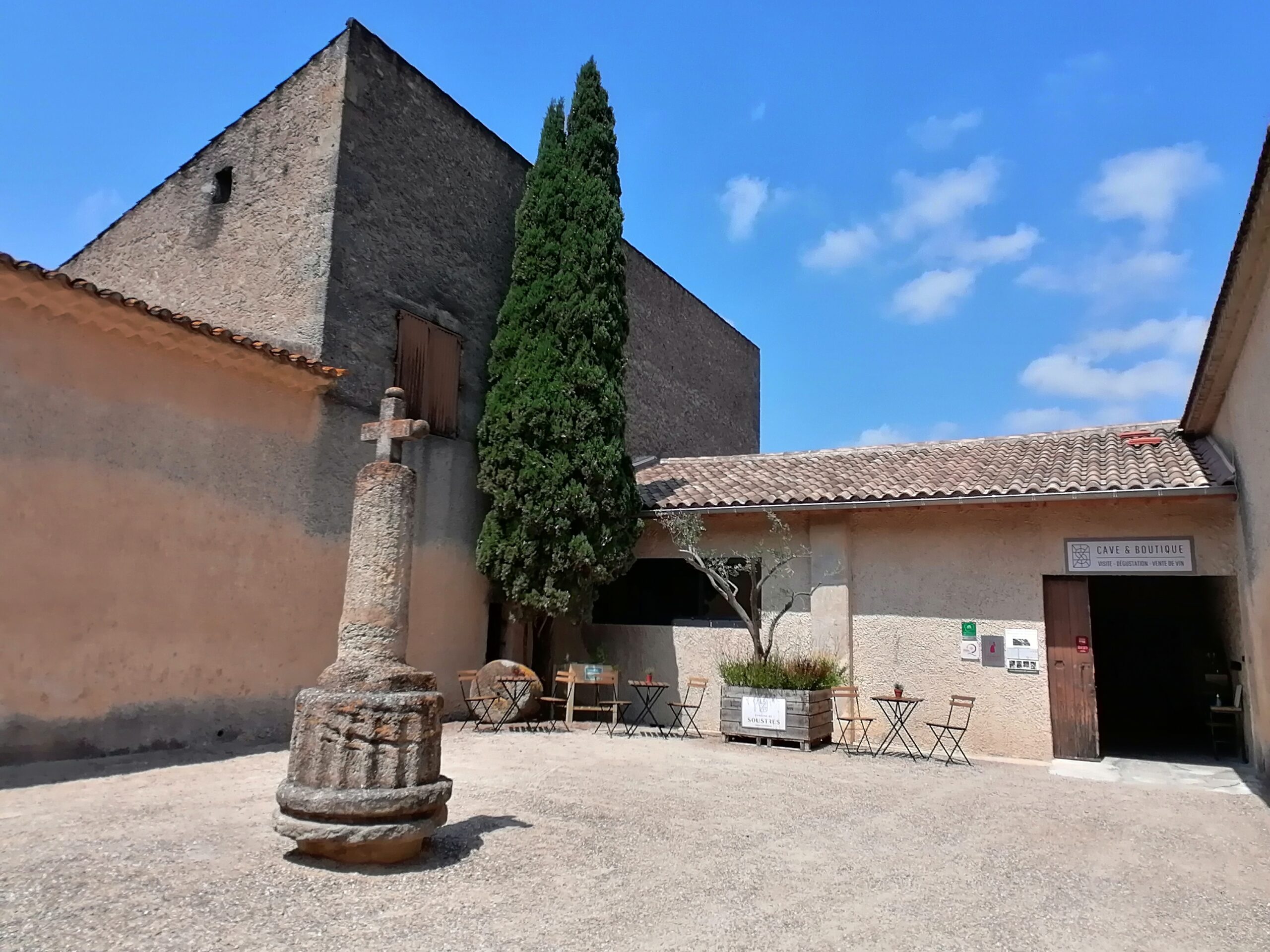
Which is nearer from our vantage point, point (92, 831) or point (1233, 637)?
point (92, 831)

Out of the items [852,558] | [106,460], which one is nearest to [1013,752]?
[852,558]

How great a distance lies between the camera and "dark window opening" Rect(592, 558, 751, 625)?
13195 millimetres

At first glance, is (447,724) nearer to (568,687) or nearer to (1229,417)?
(568,687)

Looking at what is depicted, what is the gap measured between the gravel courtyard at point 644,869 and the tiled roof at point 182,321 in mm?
4276

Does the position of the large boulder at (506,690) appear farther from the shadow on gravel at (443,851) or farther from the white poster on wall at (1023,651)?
A: the white poster on wall at (1023,651)

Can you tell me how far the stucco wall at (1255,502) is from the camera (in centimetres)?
750

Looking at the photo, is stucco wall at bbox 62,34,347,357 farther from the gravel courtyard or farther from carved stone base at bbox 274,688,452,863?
carved stone base at bbox 274,688,452,863

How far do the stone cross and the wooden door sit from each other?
837cm

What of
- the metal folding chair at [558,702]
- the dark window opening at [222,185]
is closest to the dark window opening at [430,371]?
the dark window opening at [222,185]

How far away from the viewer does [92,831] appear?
5383 mm

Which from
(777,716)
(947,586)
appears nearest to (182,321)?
(777,716)

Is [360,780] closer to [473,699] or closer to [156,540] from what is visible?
[156,540]

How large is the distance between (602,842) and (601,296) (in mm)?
8924

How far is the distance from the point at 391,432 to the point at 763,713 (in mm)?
6740
